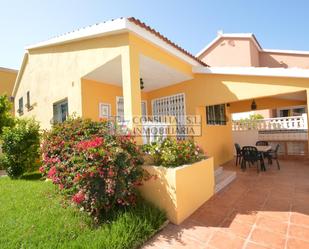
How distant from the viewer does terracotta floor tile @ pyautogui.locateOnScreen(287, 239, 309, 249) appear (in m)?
3.92

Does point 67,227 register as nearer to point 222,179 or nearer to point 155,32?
point 222,179

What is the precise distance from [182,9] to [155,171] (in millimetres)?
8850

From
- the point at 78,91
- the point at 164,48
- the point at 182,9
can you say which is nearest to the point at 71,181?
the point at 78,91

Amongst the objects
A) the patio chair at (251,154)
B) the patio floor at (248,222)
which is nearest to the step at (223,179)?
the patio floor at (248,222)

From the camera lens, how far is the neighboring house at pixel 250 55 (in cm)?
1841

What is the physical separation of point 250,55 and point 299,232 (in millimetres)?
18260

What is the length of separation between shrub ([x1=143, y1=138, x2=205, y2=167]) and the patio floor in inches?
→ 61.6

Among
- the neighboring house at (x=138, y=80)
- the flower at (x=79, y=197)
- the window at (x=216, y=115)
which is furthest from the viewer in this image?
the window at (x=216, y=115)

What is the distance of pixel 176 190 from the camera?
17.1 feet

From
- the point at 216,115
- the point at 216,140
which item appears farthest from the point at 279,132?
the point at 216,140

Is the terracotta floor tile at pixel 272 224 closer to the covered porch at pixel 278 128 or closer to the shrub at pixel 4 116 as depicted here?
the covered porch at pixel 278 128

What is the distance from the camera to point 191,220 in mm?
5363

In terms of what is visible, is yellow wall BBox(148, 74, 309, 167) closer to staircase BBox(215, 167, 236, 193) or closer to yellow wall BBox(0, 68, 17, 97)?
staircase BBox(215, 167, 236, 193)

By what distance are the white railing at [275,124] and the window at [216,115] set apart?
11.5ft
